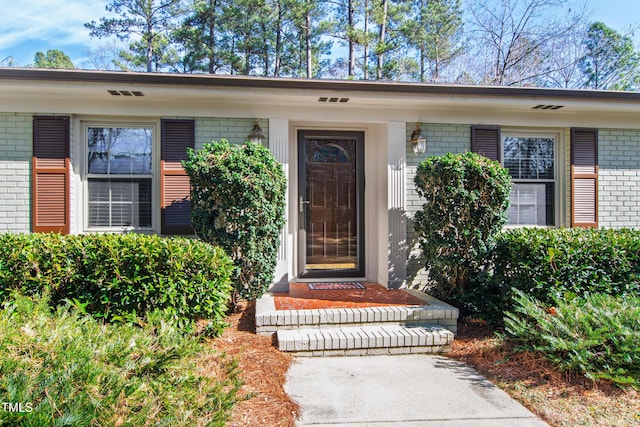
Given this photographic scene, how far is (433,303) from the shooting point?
428cm

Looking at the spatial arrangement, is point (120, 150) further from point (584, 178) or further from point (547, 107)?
point (584, 178)

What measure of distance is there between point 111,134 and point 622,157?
7029mm

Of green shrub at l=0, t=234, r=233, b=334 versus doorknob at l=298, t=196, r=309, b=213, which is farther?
doorknob at l=298, t=196, r=309, b=213

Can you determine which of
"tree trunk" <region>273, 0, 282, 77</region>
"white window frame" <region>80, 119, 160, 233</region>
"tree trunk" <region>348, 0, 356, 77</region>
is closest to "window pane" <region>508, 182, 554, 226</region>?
"white window frame" <region>80, 119, 160, 233</region>

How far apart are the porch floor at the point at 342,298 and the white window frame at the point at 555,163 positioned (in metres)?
2.14

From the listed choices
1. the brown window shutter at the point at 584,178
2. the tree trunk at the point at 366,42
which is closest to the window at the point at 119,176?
the brown window shutter at the point at 584,178

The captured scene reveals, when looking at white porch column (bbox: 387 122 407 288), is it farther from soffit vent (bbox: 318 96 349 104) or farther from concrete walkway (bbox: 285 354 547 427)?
concrete walkway (bbox: 285 354 547 427)

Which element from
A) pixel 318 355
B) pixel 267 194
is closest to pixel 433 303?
pixel 318 355

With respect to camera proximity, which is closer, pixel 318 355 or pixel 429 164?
pixel 318 355

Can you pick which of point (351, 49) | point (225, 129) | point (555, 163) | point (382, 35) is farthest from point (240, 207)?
point (382, 35)

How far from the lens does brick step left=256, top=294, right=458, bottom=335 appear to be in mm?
3850

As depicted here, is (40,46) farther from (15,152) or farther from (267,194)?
(267,194)

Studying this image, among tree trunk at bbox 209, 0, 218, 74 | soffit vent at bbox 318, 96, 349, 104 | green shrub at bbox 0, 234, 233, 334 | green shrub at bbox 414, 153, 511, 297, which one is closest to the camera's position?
green shrub at bbox 0, 234, 233, 334

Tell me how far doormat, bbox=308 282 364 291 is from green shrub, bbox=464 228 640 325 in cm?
177
